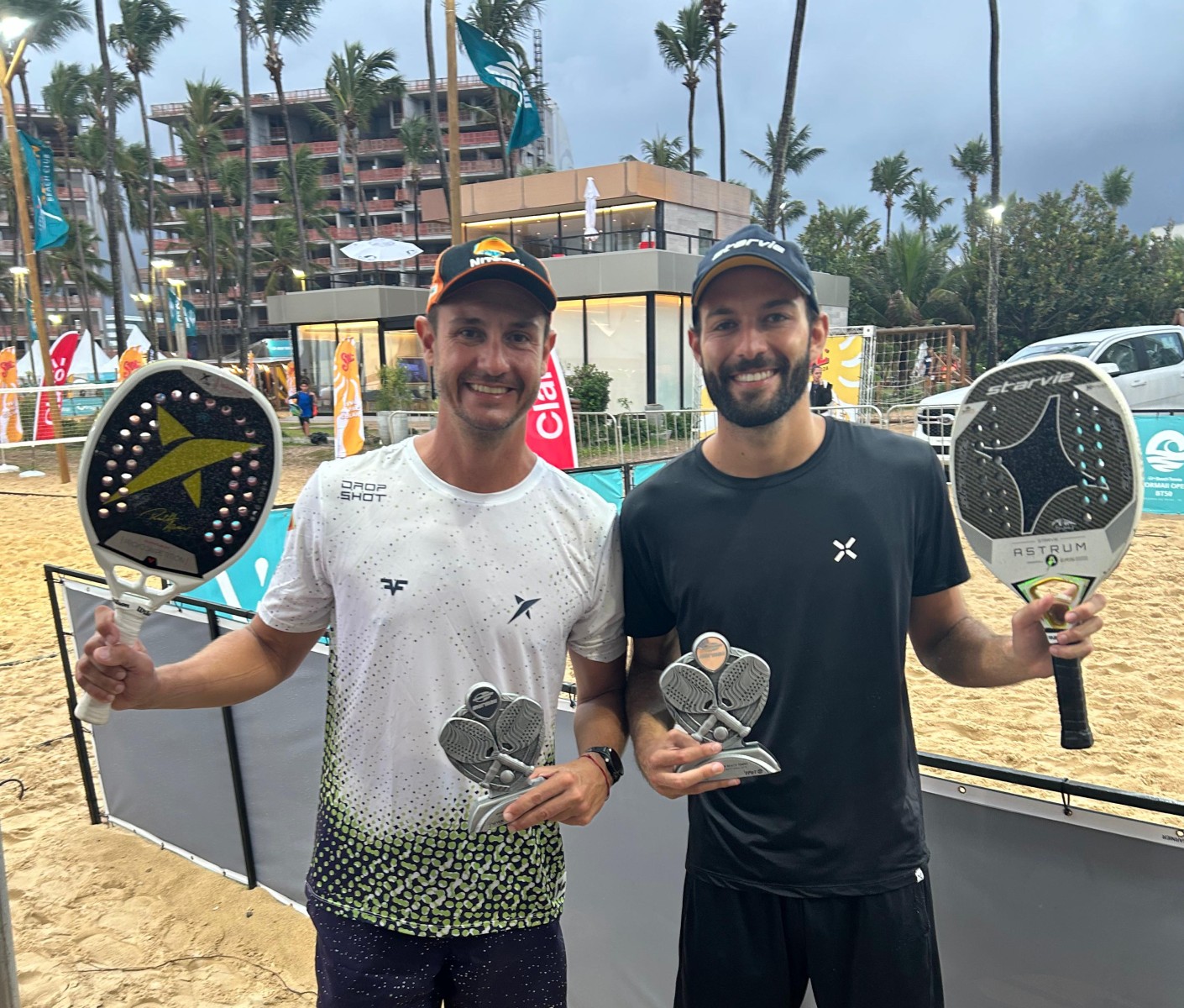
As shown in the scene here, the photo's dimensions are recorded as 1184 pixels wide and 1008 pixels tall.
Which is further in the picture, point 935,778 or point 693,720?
point 935,778

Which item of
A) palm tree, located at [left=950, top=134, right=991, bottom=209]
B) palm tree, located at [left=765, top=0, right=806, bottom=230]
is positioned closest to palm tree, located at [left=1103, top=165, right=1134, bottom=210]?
palm tree, located at [left=950, top=134, right=991, bottom=209]

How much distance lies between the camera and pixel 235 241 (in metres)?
52.2

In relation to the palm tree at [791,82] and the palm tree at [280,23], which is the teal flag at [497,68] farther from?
the palm tree at [280,23]

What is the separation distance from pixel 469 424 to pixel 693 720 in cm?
73

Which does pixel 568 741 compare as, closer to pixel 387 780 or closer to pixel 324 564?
pixel 387 780

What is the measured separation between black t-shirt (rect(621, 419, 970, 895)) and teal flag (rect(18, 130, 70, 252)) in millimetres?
16539

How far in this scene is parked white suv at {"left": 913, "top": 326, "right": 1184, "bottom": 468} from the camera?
12000 millimetres

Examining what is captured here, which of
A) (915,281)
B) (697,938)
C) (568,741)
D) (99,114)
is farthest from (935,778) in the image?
(99,114)

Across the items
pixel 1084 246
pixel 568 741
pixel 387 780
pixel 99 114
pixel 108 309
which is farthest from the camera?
pixel 108 309

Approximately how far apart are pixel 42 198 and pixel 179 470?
55.0 feet

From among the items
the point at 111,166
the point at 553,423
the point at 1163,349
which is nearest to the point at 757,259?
the point at 553,423

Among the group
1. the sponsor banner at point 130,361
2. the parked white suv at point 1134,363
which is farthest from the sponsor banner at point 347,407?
the sponsor banner at point 130,361

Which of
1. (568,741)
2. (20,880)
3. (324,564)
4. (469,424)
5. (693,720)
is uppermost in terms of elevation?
(469,424)

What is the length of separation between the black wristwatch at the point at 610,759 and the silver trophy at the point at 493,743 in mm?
218
